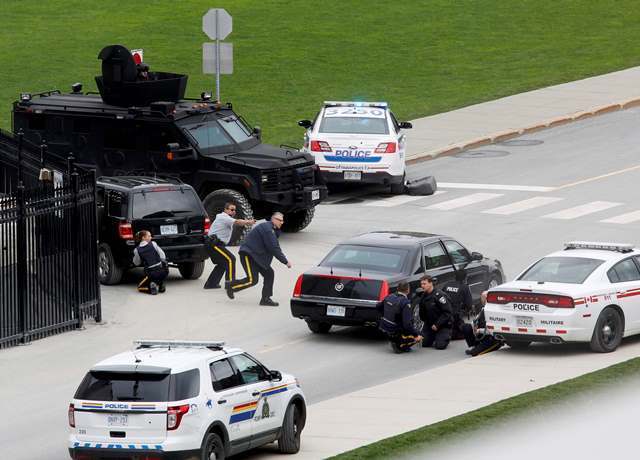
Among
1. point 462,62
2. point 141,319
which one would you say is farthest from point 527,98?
point 141,319

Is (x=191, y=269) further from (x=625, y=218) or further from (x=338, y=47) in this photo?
(x=338, y=47)

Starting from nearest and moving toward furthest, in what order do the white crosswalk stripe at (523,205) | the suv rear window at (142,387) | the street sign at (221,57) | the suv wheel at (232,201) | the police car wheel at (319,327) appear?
the suv rear window at (142,387), the police car wheel at (319,327), the suv wheel at (232,201), the white crosswalk stripe at (523,205), the street sign at (221,57)

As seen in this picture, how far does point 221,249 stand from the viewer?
2516 centimetres

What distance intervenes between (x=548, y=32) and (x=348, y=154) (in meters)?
22.1

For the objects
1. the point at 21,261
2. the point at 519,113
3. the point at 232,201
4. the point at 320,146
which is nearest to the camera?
the point at 21,261

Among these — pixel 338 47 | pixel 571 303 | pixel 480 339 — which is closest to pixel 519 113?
pixel 338 47

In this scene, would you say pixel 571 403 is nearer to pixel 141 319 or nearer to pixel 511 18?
pixel 141 319

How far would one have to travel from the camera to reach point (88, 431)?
47.8 feet

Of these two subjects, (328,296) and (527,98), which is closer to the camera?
(328,296)

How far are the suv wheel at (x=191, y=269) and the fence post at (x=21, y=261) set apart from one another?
4.81 meters

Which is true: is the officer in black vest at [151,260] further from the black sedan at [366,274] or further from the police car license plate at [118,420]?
the police car license plate at [118,420]

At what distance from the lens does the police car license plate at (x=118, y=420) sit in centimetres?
1443

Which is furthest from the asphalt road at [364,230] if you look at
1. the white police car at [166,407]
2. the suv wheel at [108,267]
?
the white police car at [166,407]

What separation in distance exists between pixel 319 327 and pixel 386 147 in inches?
438
